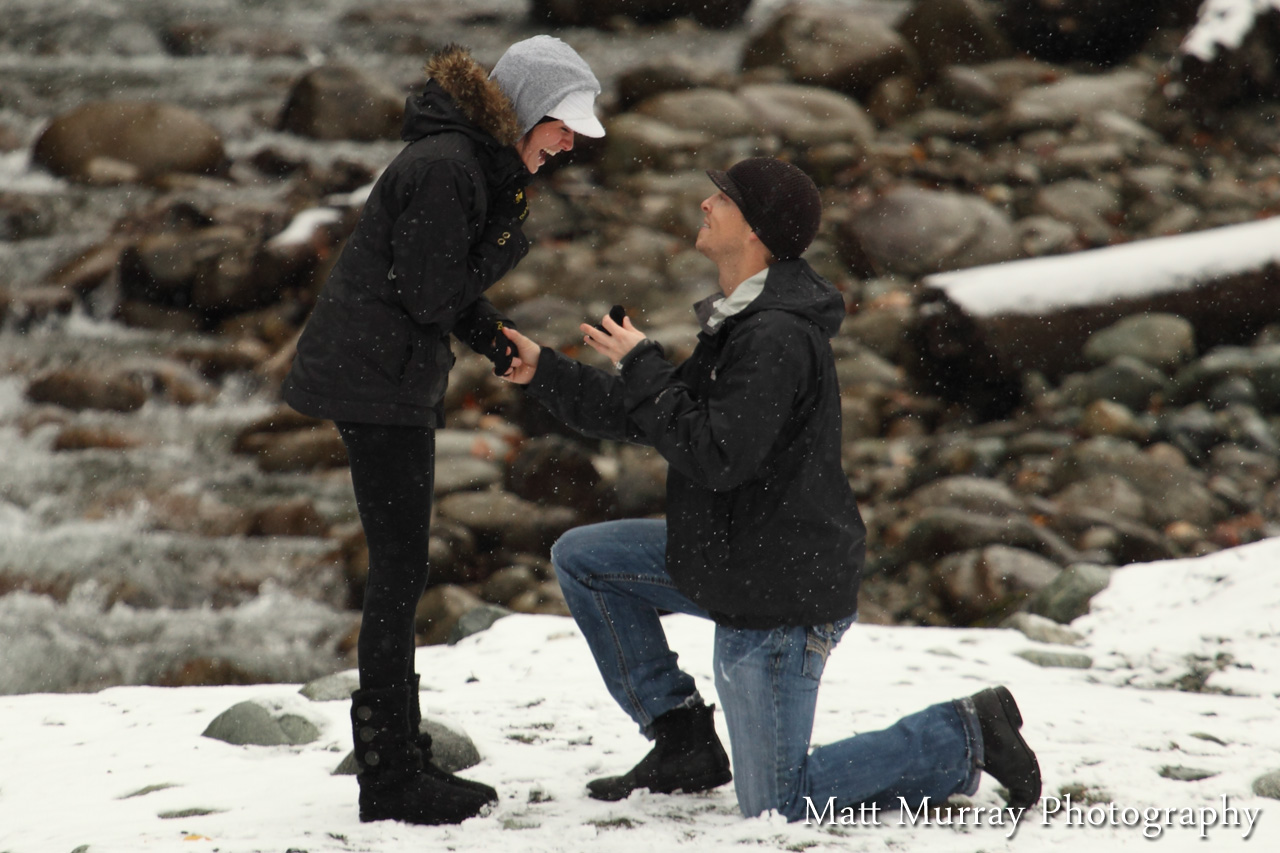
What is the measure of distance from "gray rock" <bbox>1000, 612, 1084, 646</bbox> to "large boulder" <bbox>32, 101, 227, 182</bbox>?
10.3 m

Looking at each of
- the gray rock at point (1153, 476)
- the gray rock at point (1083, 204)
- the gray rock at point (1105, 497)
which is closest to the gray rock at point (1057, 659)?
the gray rock at point (1105, 497)

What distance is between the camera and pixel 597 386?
3.43 metres

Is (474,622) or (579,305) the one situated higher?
(579,305)

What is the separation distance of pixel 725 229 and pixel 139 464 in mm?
6487

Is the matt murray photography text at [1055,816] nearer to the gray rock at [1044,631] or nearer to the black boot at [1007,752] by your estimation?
the black boot at [1007,752]

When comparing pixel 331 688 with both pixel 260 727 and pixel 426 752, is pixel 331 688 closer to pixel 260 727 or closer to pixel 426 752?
pixel 260 727

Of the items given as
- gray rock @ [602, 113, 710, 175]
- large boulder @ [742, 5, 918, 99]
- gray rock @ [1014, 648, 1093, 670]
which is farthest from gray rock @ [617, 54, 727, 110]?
gray rock @ [1014, 648, 1093, 670]

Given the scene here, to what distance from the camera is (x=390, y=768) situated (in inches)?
128

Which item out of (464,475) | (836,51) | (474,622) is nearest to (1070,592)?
(474,622)

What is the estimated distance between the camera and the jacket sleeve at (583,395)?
342 centimetres

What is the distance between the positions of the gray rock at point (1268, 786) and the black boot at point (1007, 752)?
0.77 meters

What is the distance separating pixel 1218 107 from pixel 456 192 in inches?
480

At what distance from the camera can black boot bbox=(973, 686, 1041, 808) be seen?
3.35 m

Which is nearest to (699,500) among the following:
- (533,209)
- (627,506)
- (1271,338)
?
(627,506)
